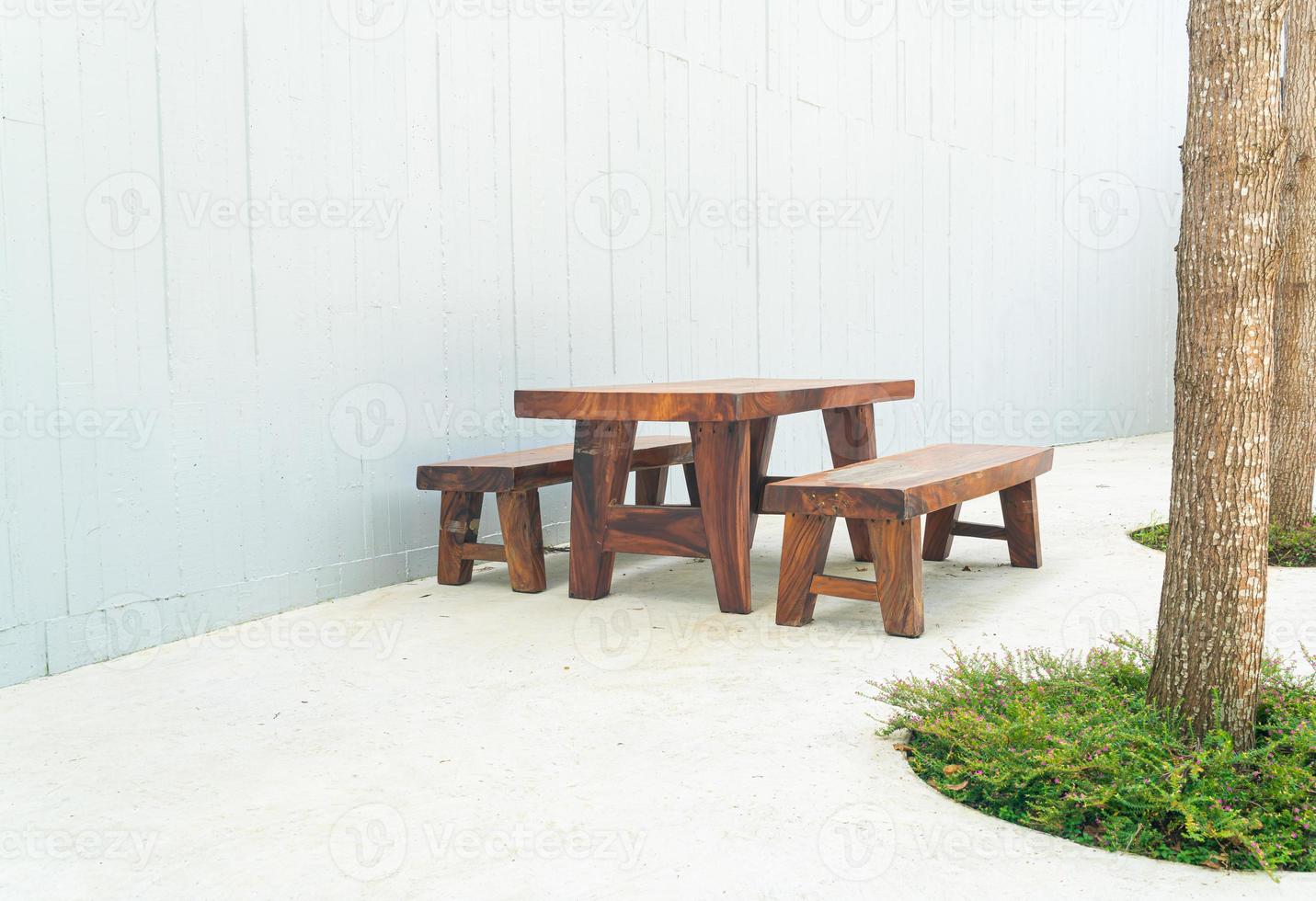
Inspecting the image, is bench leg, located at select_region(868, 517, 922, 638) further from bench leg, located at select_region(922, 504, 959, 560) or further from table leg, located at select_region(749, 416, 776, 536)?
bench leg, located at select_region(922, 504, 959, 560)

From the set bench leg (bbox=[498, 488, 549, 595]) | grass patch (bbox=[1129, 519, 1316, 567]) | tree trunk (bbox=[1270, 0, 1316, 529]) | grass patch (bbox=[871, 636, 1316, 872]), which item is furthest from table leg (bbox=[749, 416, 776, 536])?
grass patch (bbox=[871, 636, 1316, 872])

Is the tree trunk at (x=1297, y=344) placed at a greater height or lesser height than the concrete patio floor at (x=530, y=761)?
greater

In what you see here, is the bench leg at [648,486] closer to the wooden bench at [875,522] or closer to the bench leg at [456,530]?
the bench leg at [456,530]

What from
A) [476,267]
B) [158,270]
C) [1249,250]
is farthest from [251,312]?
[1249,250]

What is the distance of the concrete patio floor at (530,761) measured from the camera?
68.9 inches

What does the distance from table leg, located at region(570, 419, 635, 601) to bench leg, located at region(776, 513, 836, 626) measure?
0.60m

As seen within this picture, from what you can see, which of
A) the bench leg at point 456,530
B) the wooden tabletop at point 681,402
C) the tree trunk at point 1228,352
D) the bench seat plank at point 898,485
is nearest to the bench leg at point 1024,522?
the bench seat plank at point 898,485

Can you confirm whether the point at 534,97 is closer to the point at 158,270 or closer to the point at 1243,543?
A: the point at 158,270

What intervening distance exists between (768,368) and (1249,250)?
4.06 m

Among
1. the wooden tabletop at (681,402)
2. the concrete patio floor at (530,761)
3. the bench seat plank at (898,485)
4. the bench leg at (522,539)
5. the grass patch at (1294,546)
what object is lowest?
the concrete patio floor at (530,761)

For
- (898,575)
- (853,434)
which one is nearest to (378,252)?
(853,434)

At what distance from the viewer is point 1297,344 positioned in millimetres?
4414

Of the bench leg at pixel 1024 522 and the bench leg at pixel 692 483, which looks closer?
the bench leg at pixel 1024 522

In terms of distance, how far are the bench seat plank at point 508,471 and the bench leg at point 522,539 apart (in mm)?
57
